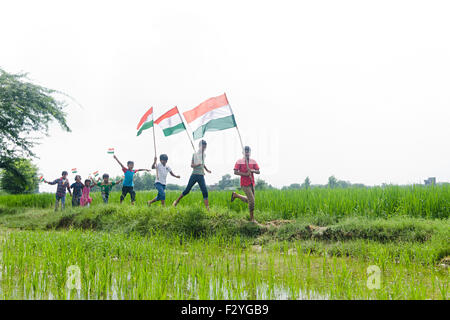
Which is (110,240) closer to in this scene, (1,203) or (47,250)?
(47,250)

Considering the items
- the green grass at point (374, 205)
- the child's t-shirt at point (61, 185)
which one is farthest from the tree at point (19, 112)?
the green grass at point (374, 205)

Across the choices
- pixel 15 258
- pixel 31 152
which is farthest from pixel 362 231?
pixel 31 152

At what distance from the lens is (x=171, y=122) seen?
31.6 feet

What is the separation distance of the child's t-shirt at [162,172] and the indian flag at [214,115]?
2190 mm

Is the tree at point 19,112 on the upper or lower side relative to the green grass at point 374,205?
upper

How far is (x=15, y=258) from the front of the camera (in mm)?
5035

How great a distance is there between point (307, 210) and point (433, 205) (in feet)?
10.7

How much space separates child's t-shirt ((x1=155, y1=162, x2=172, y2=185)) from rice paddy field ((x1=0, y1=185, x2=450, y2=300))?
1.13 metres

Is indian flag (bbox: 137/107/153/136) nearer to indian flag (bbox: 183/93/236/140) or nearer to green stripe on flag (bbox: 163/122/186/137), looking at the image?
green stripe on flag (bbox: 163/122/186/137)

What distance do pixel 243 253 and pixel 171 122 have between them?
518 cm

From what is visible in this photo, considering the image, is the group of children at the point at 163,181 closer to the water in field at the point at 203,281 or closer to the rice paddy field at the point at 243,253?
Result: the rice paddy field at the point at 243,253

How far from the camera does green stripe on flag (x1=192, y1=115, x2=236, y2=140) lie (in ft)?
25.3

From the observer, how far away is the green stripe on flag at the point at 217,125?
7.70 meters
